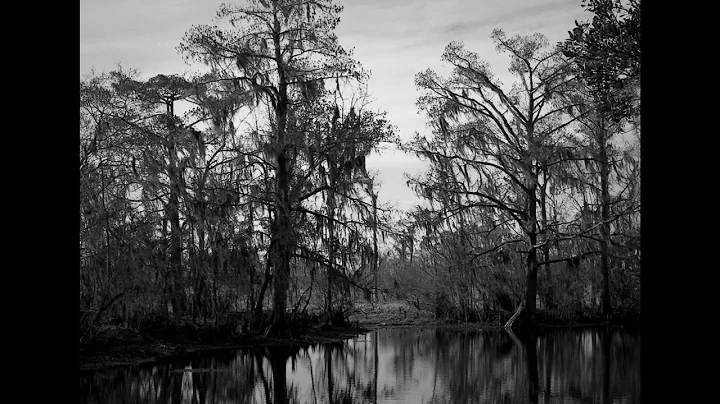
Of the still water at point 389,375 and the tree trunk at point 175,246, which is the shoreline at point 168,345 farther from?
the tree trunk at point 175,246

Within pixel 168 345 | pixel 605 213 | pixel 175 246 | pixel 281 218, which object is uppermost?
pixel 605 213

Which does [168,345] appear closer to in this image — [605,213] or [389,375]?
[389,375]

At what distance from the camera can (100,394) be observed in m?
9.88

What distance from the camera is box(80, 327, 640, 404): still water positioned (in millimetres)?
9898

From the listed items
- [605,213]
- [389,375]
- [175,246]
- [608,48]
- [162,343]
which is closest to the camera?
[608,48]

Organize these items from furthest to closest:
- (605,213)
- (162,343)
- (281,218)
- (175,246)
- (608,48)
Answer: (605,213), (281,218), (175,246), (162,343), (608,48)

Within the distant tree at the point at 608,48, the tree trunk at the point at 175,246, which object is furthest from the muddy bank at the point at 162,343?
the distant tree at the point at 608,48

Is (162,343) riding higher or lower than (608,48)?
lower

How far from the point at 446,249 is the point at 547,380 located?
42.7 feet

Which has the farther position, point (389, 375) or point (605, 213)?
point (605, 213)

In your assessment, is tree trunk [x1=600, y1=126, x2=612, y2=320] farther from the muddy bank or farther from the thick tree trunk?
the thick tree trunk

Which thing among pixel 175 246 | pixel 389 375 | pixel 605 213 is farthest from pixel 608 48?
pixel 605 213

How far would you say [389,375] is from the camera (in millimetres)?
12328
